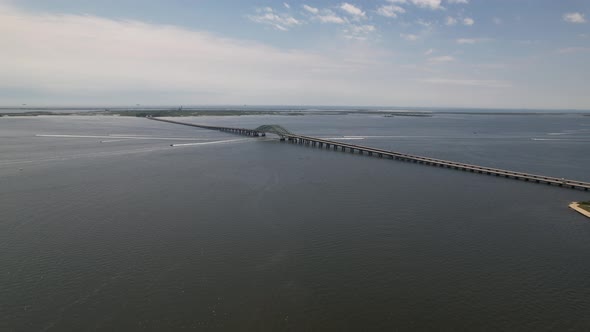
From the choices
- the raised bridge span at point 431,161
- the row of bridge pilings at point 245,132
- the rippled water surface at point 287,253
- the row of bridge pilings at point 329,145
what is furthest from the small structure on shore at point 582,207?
the row of bridge pilings at point 245,132

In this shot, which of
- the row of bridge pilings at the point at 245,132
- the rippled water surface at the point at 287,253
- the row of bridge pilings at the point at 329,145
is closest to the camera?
the rippled water surface at the point at 287,253

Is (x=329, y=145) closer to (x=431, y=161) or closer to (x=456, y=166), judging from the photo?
(x=431, y=161)

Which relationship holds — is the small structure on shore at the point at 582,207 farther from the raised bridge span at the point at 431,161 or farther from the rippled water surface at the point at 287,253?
the raised bridge span at the point at 431,161

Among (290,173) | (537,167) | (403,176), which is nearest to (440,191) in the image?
(403,176)

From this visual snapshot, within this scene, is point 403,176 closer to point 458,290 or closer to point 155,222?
point 458,290

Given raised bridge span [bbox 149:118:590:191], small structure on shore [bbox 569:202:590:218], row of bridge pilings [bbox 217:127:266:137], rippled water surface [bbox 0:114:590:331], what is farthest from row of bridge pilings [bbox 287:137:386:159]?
small structure on shore [bbox 569:202:590:218]

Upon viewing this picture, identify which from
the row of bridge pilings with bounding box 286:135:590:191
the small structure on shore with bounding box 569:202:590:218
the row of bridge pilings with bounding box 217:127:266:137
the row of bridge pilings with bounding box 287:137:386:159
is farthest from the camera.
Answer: the row of bridge pilings with bounding box 217:127:266:137

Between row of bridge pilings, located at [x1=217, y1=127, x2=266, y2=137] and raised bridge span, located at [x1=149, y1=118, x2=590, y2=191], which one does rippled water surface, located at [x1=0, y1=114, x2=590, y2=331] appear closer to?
raised bridge span, located at [x1=149, y1=118, x2=590, y2=191]

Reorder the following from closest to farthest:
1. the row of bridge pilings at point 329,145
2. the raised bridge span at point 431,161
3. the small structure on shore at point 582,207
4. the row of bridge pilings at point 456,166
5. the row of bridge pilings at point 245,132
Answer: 1. the small structure on shore at point 582,207
2. the row of bridge pilings at point 456,166
3. the raised bridge span at point 431,161
4. the row of bridge pilings at point 329,145
5. the row of bridge pilings at point 245,132
